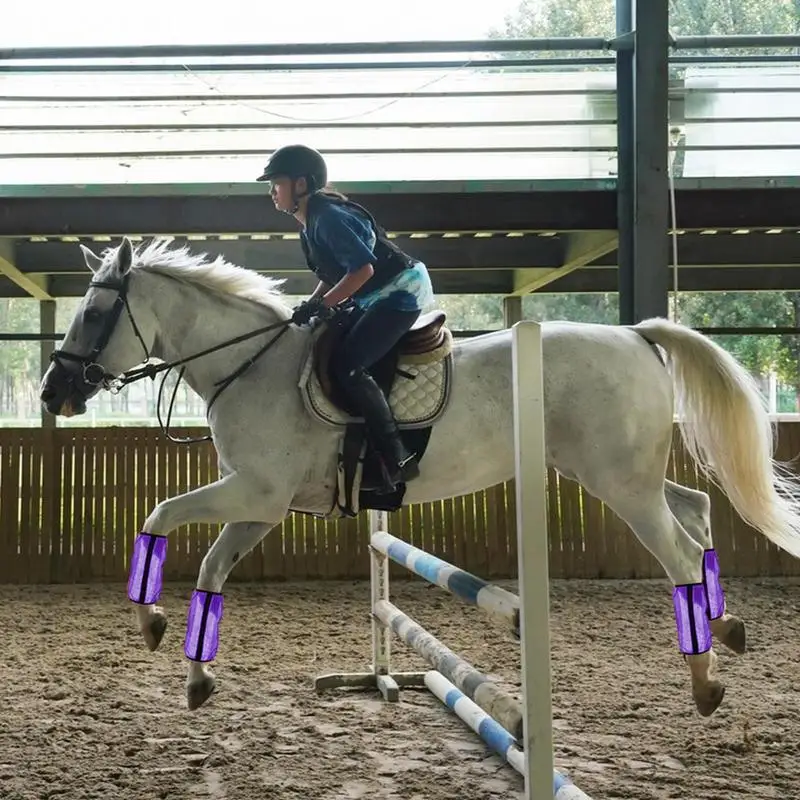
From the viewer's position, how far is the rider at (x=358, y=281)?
344 centimetres

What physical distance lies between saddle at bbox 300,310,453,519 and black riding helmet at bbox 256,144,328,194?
1.85 feet

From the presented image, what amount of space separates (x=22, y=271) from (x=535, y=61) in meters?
5.05

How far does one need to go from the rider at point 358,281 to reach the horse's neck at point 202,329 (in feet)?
1.06

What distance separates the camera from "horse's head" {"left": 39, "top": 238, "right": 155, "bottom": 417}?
11.5 ft

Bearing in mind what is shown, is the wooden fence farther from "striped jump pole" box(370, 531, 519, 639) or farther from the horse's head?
the horse's head

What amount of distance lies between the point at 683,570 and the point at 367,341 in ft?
4.94

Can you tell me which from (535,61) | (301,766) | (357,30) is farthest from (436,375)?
(357,30)

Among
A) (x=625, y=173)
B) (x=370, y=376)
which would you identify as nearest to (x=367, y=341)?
(x=370, y=376)

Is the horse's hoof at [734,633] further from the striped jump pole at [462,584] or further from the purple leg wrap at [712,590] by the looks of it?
the striped jump pole at [462,584]

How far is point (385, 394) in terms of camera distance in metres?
3.61

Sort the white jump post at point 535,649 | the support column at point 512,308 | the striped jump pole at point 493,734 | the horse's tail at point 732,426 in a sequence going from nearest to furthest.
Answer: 1. the white jump post at point 535,649
2. the striped jump pole at point 493,734
3. the horse's tail at point 732,426
4. the support column at point 512,308

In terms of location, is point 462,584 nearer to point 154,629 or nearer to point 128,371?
point 154,629

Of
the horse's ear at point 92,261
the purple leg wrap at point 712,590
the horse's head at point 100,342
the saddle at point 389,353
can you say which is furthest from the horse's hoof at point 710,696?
the horse's ear at point 92,261

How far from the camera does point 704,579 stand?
3.62m
